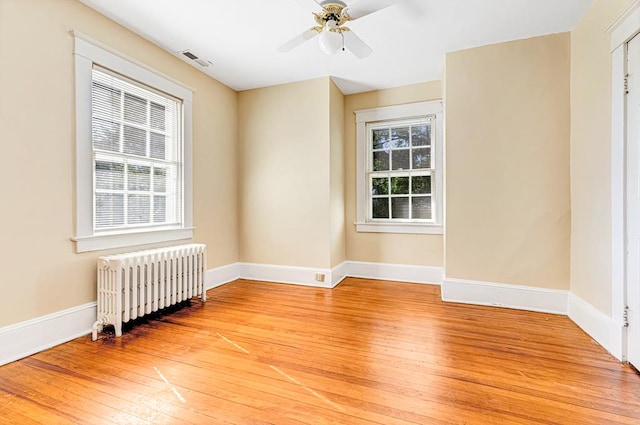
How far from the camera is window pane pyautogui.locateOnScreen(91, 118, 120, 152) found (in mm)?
2660

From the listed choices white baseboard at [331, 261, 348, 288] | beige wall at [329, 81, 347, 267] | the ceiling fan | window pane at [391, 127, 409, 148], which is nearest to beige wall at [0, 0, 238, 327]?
the ceiling fan

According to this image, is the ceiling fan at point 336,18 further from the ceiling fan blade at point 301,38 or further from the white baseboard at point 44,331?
the white baseboard at point 44,331

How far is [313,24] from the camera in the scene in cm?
282

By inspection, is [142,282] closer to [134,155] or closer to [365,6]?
[134,155]

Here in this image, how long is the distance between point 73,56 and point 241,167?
7.42ft

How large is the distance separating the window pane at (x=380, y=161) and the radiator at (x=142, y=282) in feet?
8.98

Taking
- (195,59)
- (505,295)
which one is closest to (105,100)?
(195,59)

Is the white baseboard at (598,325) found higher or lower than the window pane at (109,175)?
lower


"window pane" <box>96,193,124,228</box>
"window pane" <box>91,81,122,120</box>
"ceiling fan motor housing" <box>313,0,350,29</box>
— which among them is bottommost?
"window pane" <box>96,193,124,228</box>

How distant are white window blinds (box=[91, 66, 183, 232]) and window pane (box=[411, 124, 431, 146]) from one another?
308cm

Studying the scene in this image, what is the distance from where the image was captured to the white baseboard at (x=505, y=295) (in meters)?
2.97

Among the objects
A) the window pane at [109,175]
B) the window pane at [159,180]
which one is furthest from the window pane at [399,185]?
the window pane at [109,175]

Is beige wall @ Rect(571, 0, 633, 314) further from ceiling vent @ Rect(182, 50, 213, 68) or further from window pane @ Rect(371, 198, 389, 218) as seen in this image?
ceiling vent @ Rect(182, 50, 213, 68)

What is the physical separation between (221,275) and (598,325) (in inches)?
155
